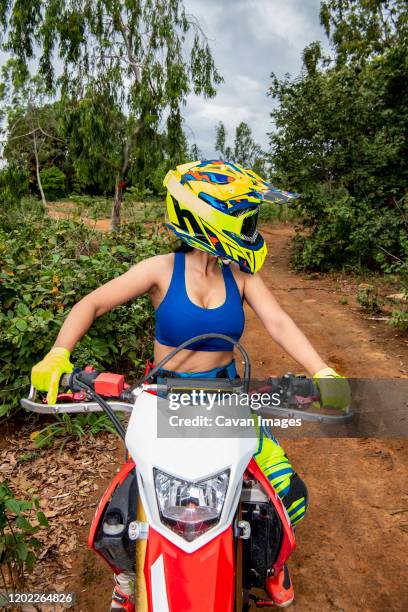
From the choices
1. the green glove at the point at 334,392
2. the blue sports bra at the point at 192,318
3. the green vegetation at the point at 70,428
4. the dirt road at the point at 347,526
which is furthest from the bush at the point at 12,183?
the green glove at the point at 334,392

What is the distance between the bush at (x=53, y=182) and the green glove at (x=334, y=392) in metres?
34.1

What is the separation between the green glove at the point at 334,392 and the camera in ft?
5.72

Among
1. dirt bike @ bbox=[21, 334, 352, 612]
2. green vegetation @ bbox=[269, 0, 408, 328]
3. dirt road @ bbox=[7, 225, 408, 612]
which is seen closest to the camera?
dirt bike @ bbox=[21, 334, 352, 612]

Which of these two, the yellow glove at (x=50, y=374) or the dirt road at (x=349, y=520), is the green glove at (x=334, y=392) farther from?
the dirt road at (x=349, y=520)

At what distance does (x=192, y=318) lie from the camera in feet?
7.32

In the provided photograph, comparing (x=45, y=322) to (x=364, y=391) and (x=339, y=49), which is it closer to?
(x=364, y=391)

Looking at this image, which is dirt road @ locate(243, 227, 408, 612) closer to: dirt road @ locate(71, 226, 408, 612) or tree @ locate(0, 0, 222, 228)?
dirt road @ locate(71, 226, 408, 612)

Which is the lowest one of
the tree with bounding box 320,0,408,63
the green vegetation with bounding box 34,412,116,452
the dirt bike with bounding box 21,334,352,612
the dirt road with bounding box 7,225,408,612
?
the dirt road with bounding box 7,225,408,612

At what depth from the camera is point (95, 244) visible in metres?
7.38

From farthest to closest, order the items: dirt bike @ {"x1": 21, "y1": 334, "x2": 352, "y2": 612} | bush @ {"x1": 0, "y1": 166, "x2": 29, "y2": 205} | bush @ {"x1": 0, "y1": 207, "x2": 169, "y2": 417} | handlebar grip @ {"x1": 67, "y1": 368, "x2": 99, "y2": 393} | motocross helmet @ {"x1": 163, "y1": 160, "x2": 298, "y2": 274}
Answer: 1. bush @ {"x1": 0, "y1": 166, "x2": 29, "y2": 205}
2. bush @ {"x1": 0, "y1": 207, "x2": 169, "y2": 417}
3. motocross helmet @ {"x1": 163, "y1": 160, "x2": 298, "y2": 274}
4. handlebar grip @ {"x1": 67, "y1": 368, "x2": 99, "y2": 393}
5. dirt bike @ {"x1": 21, "y1": 334, "x2": 352, "y2": 612}

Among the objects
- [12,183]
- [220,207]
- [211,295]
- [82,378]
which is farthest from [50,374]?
[12,183]

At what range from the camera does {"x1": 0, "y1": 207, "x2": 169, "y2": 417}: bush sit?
4.03m

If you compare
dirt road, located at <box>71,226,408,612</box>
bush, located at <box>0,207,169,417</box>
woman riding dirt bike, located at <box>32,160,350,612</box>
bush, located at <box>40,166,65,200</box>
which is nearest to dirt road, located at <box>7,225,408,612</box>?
dirt road, located at <box>71,226,408,612</box>

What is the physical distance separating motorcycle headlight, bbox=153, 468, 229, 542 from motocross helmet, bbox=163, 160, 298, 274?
3.62ft
